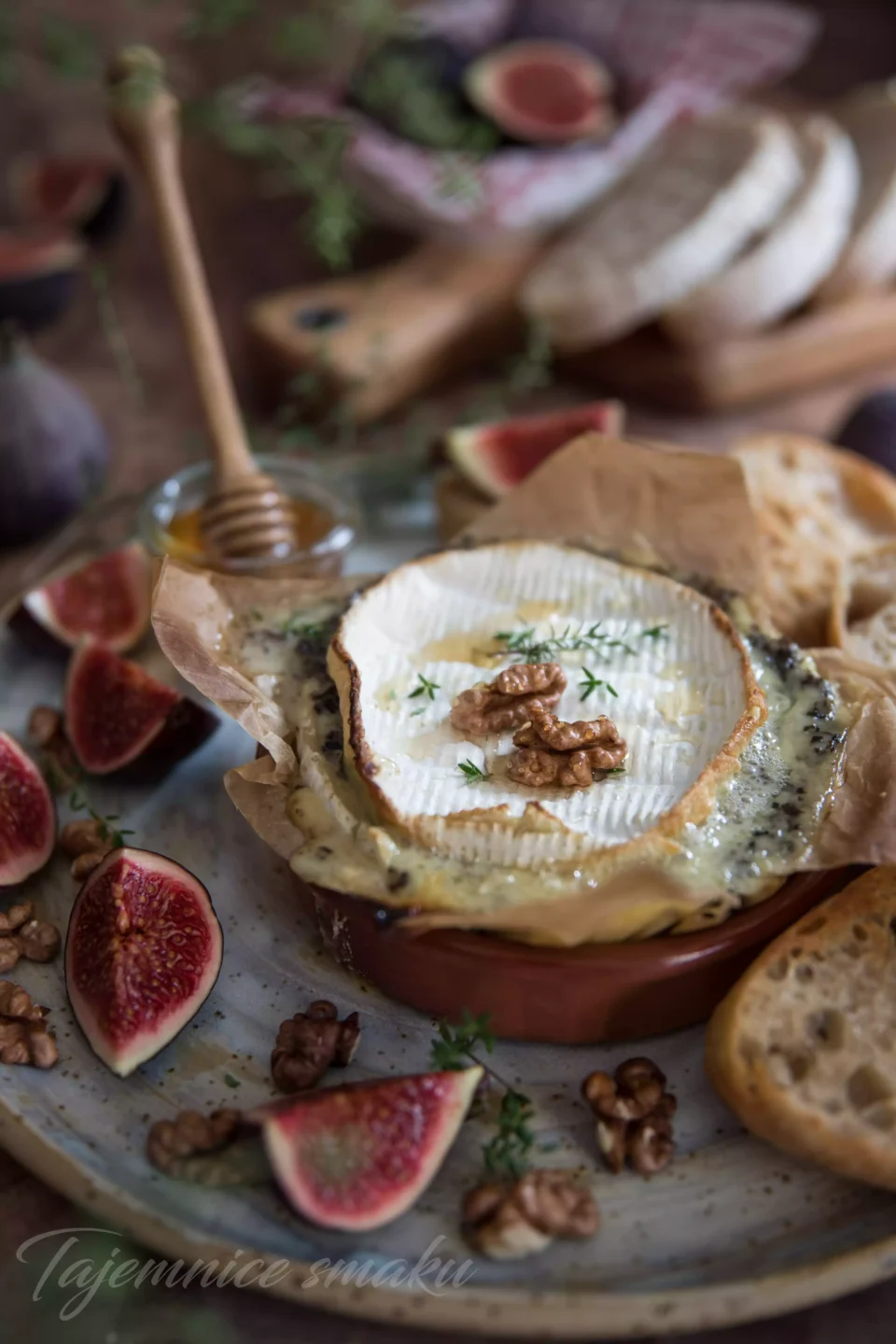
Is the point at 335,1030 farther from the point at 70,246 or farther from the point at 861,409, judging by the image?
the point at 70,246

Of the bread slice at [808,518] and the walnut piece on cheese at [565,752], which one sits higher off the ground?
the walnut piece on cheese at [565,752]

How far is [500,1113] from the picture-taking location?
2328 millimetres

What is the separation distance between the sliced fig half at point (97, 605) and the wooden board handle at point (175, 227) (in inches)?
14.6

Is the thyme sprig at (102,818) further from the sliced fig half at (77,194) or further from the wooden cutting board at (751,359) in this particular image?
the sliced fig half at (77,194)

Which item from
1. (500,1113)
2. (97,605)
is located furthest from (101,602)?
(500,1113)

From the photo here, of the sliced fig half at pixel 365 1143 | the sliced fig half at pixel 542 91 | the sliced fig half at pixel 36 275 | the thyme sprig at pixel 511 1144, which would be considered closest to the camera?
the sliced fig half at pixel 365 1143

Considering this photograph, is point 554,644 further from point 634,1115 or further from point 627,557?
point 634,1115

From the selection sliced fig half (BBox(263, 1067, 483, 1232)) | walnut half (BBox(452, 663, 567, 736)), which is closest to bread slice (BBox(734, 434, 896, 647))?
walnut half (BBox(452, 663, 567, 736))

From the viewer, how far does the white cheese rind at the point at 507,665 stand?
2.39 m

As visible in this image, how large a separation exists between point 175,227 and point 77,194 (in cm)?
233

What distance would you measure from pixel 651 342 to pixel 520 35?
1914mm

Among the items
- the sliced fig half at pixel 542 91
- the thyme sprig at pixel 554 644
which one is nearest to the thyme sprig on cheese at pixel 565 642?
the thyme sprig at pixel 554 644

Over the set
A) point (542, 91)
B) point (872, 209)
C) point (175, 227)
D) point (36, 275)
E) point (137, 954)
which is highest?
point (175, 227)

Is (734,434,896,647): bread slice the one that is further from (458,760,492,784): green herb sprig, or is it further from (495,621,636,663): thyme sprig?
(458,760,492,784): green herb sprig
